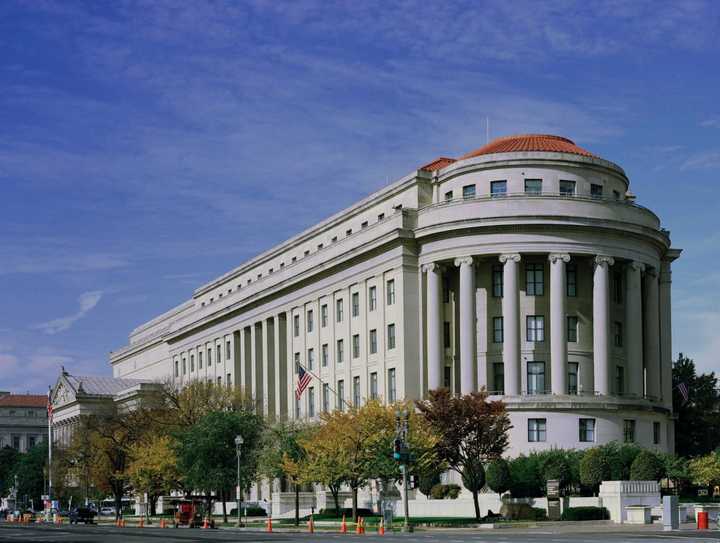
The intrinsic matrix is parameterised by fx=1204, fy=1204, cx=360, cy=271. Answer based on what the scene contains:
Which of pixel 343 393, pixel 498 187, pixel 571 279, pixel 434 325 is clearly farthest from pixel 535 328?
pixel 343 393

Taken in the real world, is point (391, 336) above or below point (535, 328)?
below

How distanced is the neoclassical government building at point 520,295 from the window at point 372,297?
11 cm

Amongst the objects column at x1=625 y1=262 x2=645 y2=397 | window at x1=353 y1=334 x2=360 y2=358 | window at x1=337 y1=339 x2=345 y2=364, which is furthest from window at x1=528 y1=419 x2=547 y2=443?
window at x1=337 y1=339 x2=345 y2=364

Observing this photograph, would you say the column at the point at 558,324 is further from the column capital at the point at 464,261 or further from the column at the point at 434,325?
the column at the point at 434,325

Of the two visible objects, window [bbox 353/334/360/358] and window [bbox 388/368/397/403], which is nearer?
window [bbox 388/368/397/403]

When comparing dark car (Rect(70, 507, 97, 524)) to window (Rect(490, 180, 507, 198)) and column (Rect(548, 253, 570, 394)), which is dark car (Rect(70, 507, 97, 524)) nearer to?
column (Rect(548, 253, 570, 394))

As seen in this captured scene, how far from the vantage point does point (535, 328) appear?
97688 mm

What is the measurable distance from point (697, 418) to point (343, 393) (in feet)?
110

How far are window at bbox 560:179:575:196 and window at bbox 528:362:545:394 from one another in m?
14.2

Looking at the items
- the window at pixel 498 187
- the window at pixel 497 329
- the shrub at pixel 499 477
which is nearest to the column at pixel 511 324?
the window at pixel 497 329

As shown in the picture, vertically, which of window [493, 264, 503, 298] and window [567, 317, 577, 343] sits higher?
window [493, 264, 503, 298]

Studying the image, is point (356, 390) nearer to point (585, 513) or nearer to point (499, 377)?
point (499, 377)

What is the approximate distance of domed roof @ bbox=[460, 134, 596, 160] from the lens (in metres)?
101

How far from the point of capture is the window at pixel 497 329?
9838 centimetres
